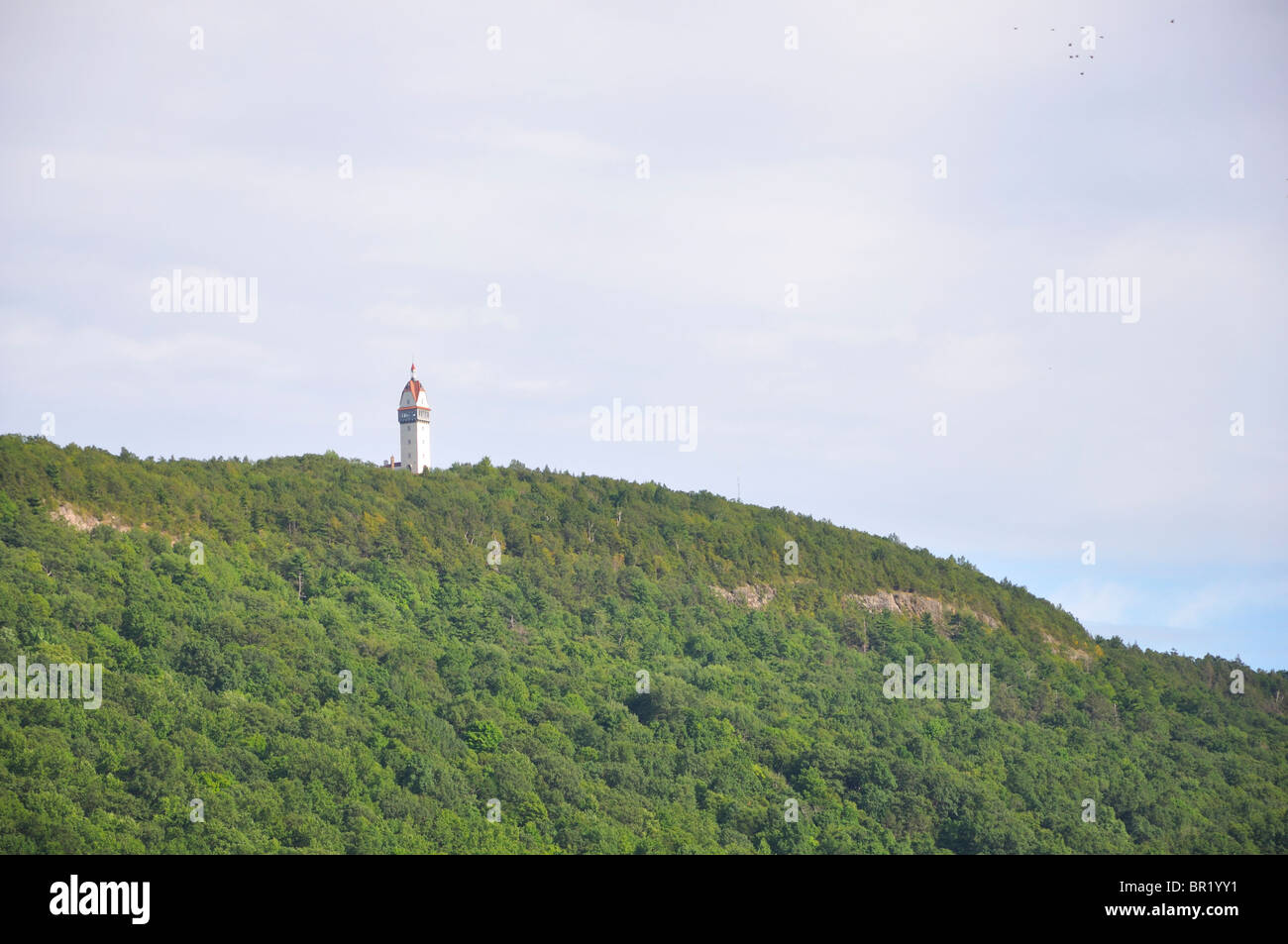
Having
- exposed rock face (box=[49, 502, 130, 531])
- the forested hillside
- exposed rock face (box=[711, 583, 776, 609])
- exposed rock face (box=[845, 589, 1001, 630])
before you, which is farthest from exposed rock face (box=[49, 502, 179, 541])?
exposed rock face (box=[845, 589, 1001, 630])

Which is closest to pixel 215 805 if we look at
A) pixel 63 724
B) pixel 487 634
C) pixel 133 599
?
pixel 63 724

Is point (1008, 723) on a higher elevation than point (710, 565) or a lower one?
lower

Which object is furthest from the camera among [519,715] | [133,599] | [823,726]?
[823,726]

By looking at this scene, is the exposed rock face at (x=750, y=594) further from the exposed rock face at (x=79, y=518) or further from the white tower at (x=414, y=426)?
the exposed rock face at (x=79, y=518)

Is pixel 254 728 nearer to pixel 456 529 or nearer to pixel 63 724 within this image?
pixel 63 724
